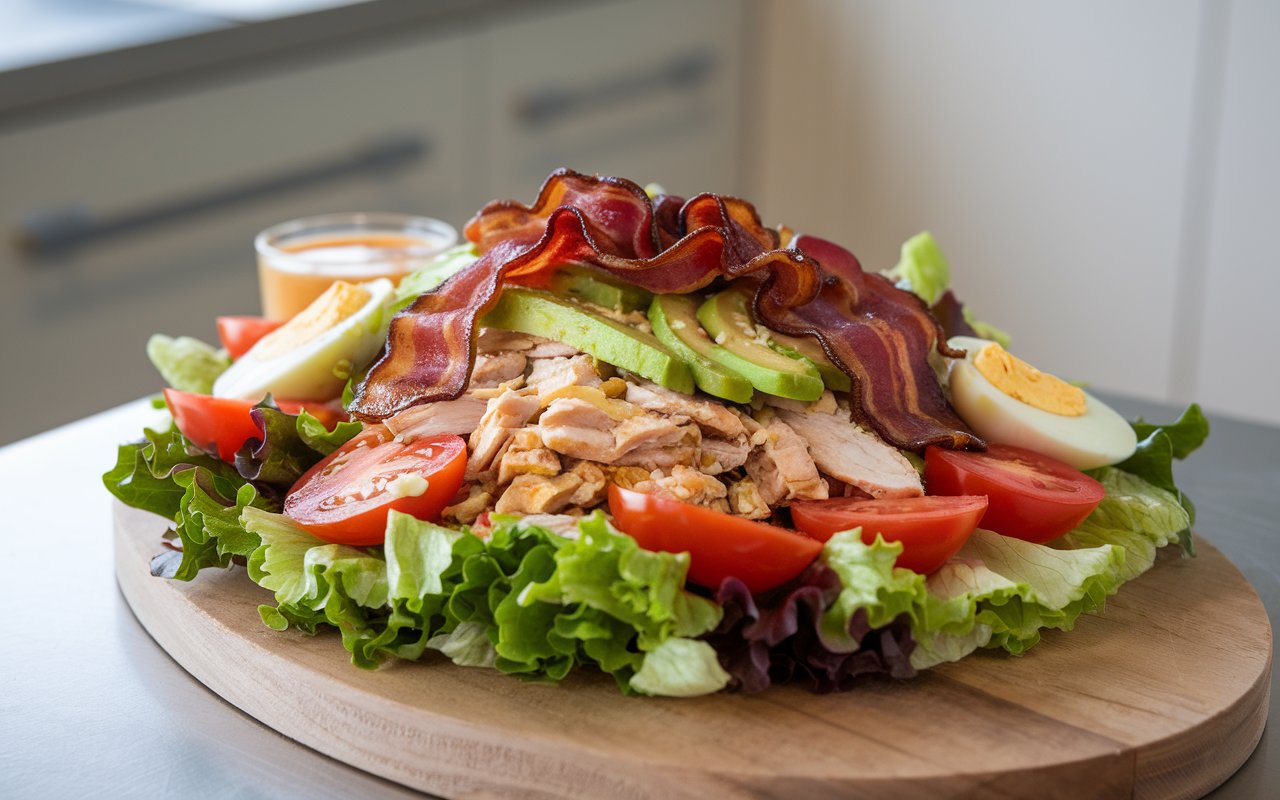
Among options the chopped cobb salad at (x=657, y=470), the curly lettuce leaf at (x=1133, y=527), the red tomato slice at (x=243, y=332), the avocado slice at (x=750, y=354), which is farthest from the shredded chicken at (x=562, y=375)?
the red tomato slice at (x=243, y=332)

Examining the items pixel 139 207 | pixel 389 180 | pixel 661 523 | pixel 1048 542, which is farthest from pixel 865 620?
pixel 389 180

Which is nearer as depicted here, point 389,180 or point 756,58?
point 389,180

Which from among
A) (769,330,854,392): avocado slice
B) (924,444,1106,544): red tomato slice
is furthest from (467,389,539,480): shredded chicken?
(924,444,1106,544): red tomato slice

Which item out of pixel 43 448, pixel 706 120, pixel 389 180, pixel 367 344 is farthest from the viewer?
pixel 706 120

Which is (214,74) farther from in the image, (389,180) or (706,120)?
(706,120)

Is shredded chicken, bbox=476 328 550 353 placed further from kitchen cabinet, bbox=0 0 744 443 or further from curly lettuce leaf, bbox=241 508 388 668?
kitchen cabinet, bbox=0 0 744 443

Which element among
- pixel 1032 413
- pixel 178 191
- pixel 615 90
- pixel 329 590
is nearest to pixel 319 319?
pixel 329 590

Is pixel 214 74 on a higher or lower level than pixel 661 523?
higher
